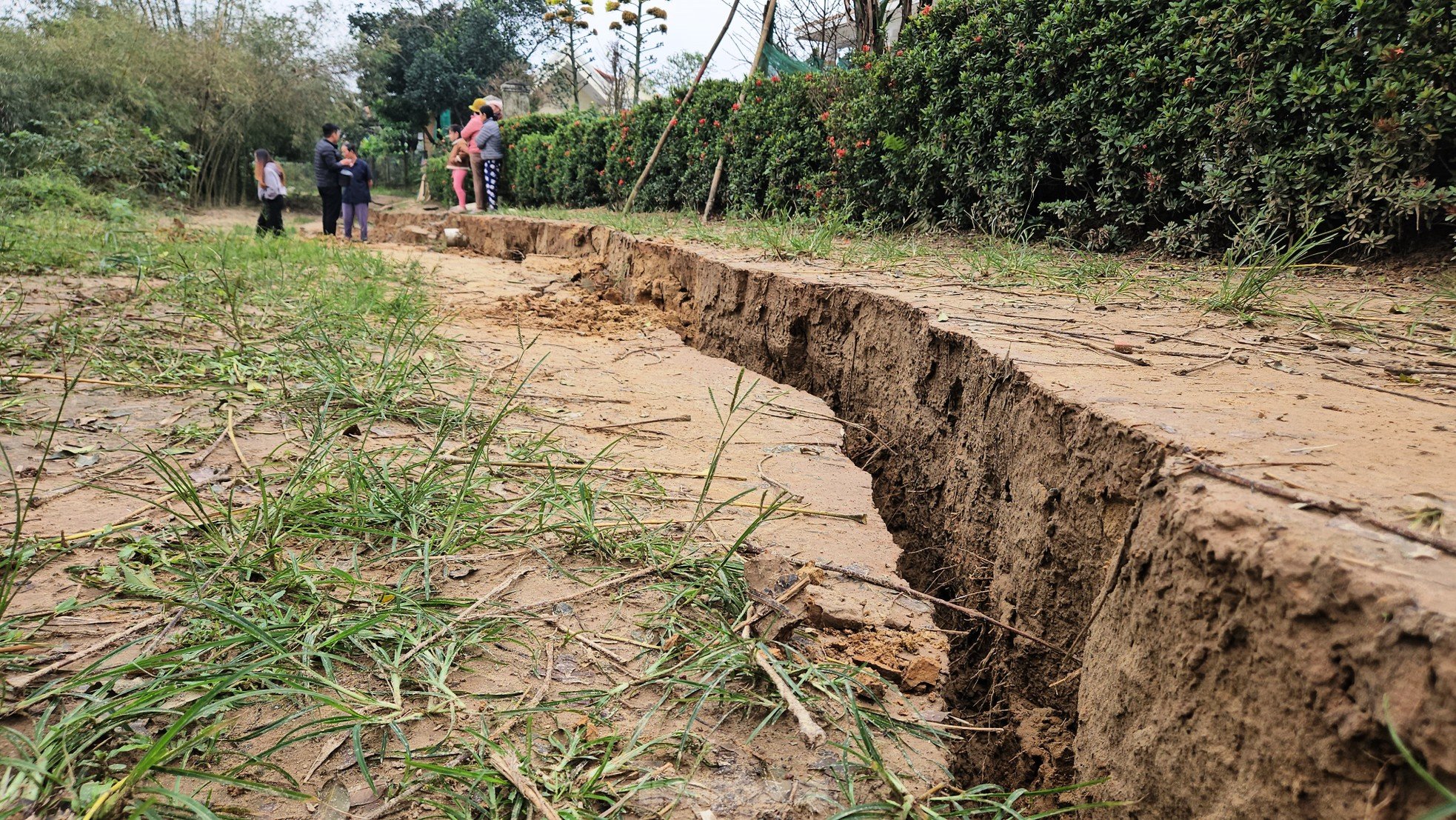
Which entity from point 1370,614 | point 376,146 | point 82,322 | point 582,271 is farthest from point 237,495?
point 376,146

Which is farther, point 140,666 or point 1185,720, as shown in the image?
point 140,666

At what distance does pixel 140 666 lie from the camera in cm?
123

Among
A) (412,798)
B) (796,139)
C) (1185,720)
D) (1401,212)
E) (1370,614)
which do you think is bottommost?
(412,798)

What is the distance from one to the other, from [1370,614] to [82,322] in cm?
399

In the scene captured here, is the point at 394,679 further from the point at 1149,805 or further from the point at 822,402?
the point at 822,402

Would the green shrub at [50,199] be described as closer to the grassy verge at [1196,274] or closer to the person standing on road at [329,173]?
the person standing on road at [329,173]

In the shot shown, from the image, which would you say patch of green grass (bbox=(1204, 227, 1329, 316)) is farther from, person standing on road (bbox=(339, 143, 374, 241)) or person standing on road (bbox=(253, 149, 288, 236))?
person standing on road (bbox=(253, 149, 288, 236))

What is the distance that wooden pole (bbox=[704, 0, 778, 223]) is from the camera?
7613 mm

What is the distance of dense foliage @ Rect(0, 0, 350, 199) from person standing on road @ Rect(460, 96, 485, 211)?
6.70 meters

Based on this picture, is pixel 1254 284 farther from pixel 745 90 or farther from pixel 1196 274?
pixel 745 90

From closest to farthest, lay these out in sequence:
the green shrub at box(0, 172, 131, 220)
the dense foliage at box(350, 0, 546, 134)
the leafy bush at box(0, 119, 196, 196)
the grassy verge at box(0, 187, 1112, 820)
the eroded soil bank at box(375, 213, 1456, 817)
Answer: the eroded soil bank at box(375, 213, 1456, 817) < the grassy verge at box(0, 187, 1112, 820) < the green shrub at box(0, 172, 131, 220) < the leafy bush at box(0, 119, 196, 196) < the dense foliage at box(350, 0, 546, 134)

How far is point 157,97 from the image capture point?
17438 mm

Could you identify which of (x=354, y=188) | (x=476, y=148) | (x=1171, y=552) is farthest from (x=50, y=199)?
(x=1171, y=552)

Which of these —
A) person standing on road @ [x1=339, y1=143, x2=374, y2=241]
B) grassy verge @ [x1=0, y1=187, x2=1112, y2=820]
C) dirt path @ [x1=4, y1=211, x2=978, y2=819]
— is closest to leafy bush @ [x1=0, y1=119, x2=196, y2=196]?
person standing on road @ [x1=339, y1=143, x2=374, y2=241]
